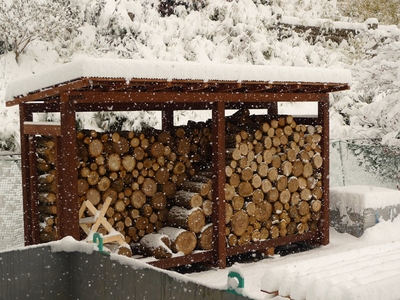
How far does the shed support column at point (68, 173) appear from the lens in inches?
246

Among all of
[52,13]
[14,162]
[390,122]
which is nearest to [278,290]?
[14,162]

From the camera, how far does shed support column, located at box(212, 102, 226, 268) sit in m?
7.52

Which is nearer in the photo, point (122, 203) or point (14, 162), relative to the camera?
point (122, 203)

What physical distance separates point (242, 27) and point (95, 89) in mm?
11552

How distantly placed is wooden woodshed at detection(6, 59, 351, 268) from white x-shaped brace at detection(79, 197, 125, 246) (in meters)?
0.31

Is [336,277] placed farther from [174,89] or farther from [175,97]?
[174,89]

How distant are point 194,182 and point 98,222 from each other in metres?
1.74

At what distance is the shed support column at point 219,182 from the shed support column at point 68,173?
211cm

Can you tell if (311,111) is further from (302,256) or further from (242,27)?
(302,256)

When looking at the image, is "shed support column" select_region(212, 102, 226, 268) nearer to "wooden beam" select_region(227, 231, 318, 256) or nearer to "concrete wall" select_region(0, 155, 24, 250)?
"wooden beam" select_region(227, 231, 318, 256)

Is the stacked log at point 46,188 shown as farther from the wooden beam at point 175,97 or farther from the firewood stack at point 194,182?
the wooden beam at point 175,97

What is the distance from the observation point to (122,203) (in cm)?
736

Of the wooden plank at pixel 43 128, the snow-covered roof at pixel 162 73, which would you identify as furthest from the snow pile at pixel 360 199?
the wooden plank at pixel 43 128

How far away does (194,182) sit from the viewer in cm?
787
